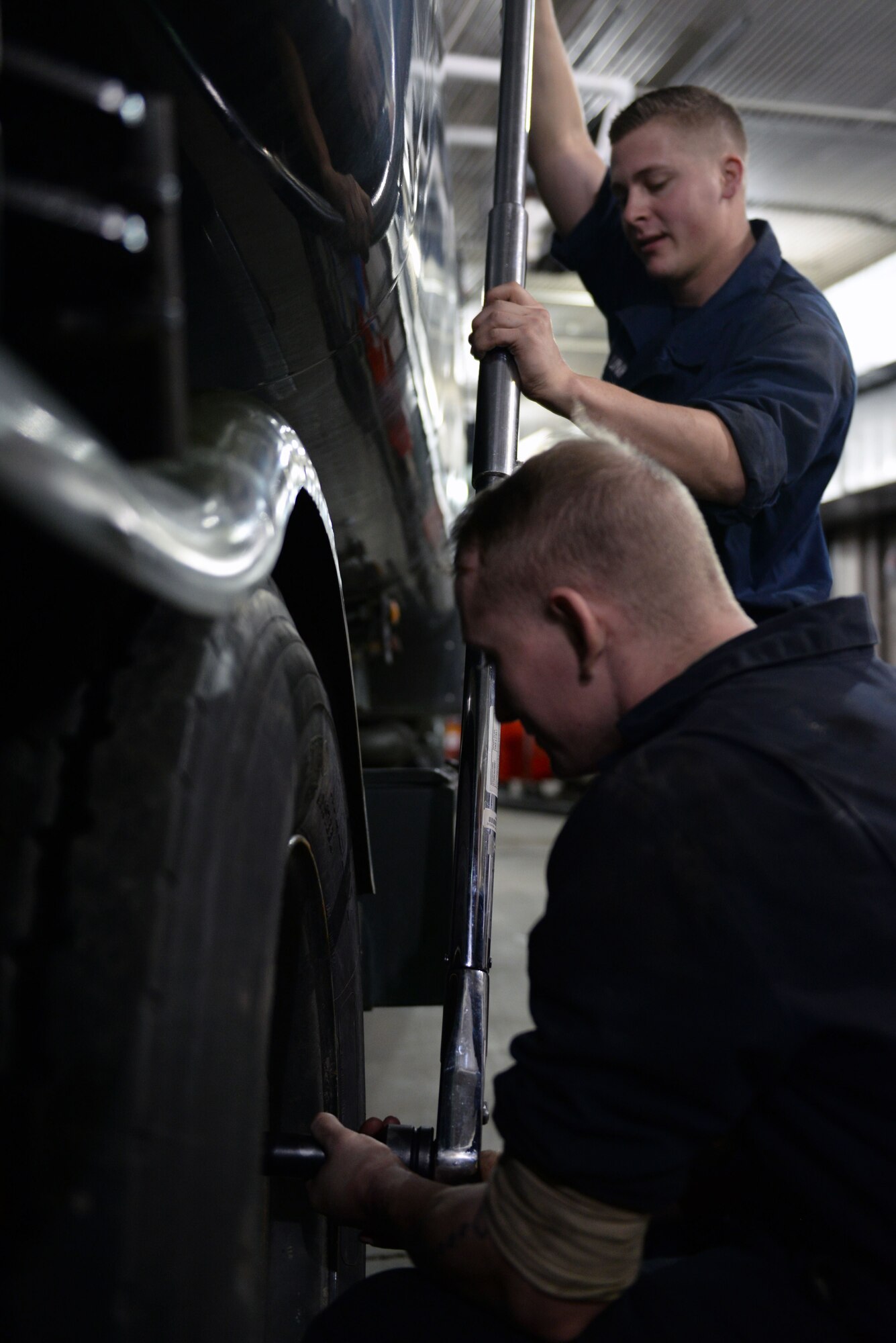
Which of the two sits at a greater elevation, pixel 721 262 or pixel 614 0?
pixel 614 0

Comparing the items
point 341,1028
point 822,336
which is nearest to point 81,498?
point 341,1028

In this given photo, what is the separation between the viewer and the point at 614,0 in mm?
3922

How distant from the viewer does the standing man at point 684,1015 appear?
2.18 feet

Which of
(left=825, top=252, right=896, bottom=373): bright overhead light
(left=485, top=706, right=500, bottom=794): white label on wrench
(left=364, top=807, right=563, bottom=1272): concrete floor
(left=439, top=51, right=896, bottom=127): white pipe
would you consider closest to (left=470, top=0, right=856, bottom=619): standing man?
(left=485, top=706, right=500, bottom=794): white label on wrench

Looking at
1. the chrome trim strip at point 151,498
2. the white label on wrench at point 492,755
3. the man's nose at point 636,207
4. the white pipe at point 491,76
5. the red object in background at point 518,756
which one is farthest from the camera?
the red object in background at point 518,756

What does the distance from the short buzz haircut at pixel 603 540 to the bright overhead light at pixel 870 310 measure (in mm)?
6563

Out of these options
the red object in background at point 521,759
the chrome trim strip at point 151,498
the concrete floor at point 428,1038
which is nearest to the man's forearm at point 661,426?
the chrome trim strip at point 151,498

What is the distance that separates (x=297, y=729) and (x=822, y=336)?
1058mm

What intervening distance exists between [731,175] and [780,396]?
1.51ft

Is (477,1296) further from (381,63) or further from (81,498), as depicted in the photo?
(381,63)

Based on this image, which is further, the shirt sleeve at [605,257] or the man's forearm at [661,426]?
the shirt sleeve at [605,257]

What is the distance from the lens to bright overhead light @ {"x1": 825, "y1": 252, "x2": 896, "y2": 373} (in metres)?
6.76

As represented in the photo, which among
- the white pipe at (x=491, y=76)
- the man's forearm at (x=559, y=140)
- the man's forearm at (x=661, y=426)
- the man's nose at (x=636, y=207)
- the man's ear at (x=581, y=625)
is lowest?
the man's ear at (x=581, y=625)

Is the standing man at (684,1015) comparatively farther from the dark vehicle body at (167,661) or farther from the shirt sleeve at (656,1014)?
the dark vehicle body at (167,661)
